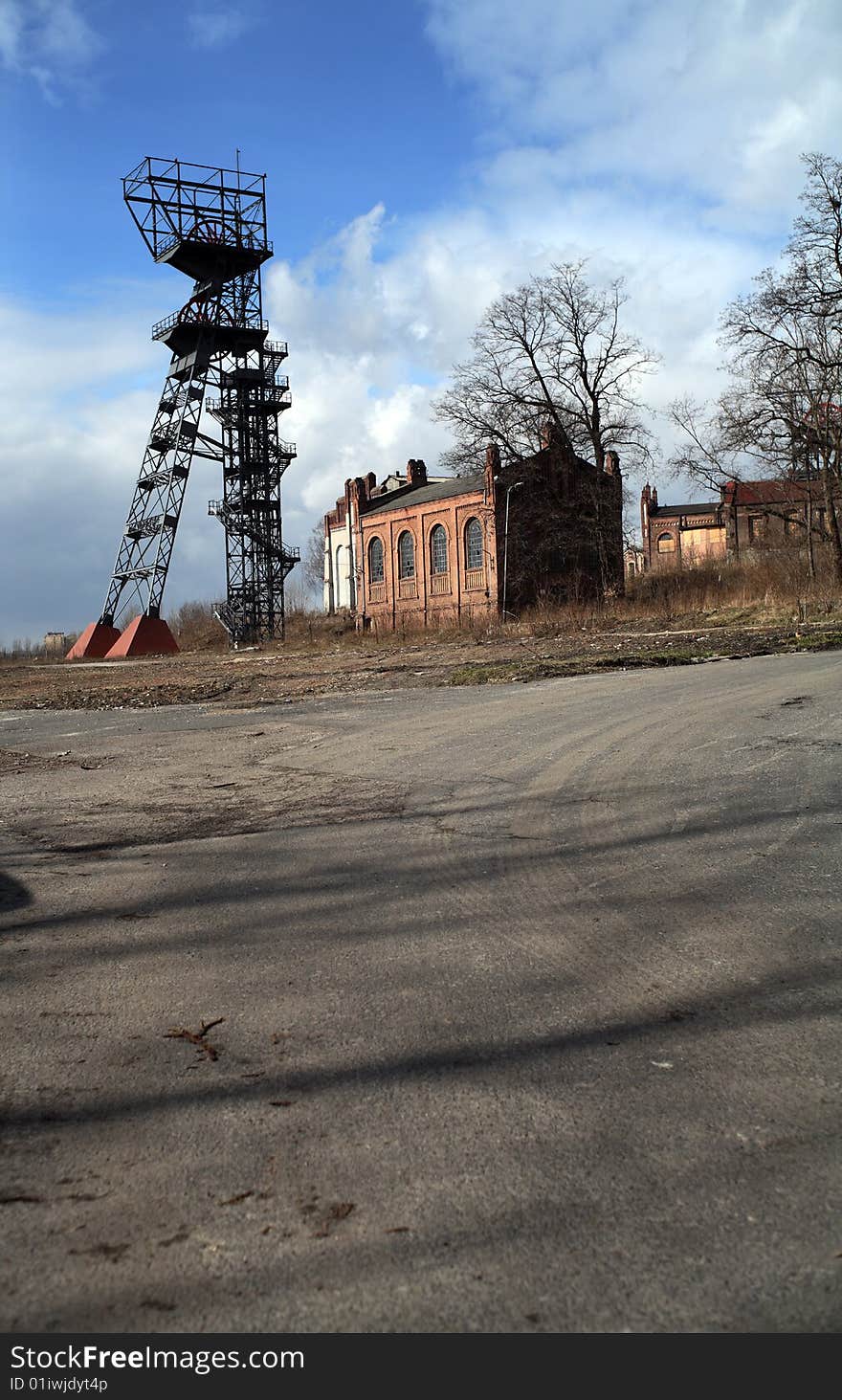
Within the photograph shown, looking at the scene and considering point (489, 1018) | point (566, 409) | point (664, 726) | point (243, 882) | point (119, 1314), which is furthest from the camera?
point (566, 409)

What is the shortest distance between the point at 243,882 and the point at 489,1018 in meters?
2.30

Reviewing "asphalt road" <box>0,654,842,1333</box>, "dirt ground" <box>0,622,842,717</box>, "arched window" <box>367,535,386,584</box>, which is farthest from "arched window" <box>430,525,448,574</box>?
"asphalt road" <box>0,654,842,1333</box>

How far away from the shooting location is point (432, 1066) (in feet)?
10.0

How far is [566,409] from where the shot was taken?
4744 centimetres

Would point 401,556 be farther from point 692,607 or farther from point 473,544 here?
point 692,607

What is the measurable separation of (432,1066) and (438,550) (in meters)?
57.7

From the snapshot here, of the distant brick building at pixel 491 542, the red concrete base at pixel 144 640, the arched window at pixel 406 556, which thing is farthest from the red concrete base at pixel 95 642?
the arched window at pixel 406 556

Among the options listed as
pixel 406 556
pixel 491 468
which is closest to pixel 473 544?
pixel 491 468

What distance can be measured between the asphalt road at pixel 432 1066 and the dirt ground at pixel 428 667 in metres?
10.6

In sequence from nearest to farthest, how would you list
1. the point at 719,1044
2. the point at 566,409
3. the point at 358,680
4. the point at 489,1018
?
the point at 719,1044 → the point at 489,1018 → the point at 358,680 → the point at 566,409

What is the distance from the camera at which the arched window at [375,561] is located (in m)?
65.7

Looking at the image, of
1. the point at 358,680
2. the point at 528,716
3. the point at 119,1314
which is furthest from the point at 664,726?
the point at 358,680

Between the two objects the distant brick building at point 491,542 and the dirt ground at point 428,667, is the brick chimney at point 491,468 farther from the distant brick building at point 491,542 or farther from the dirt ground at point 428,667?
the dirt ground at point 428,667
